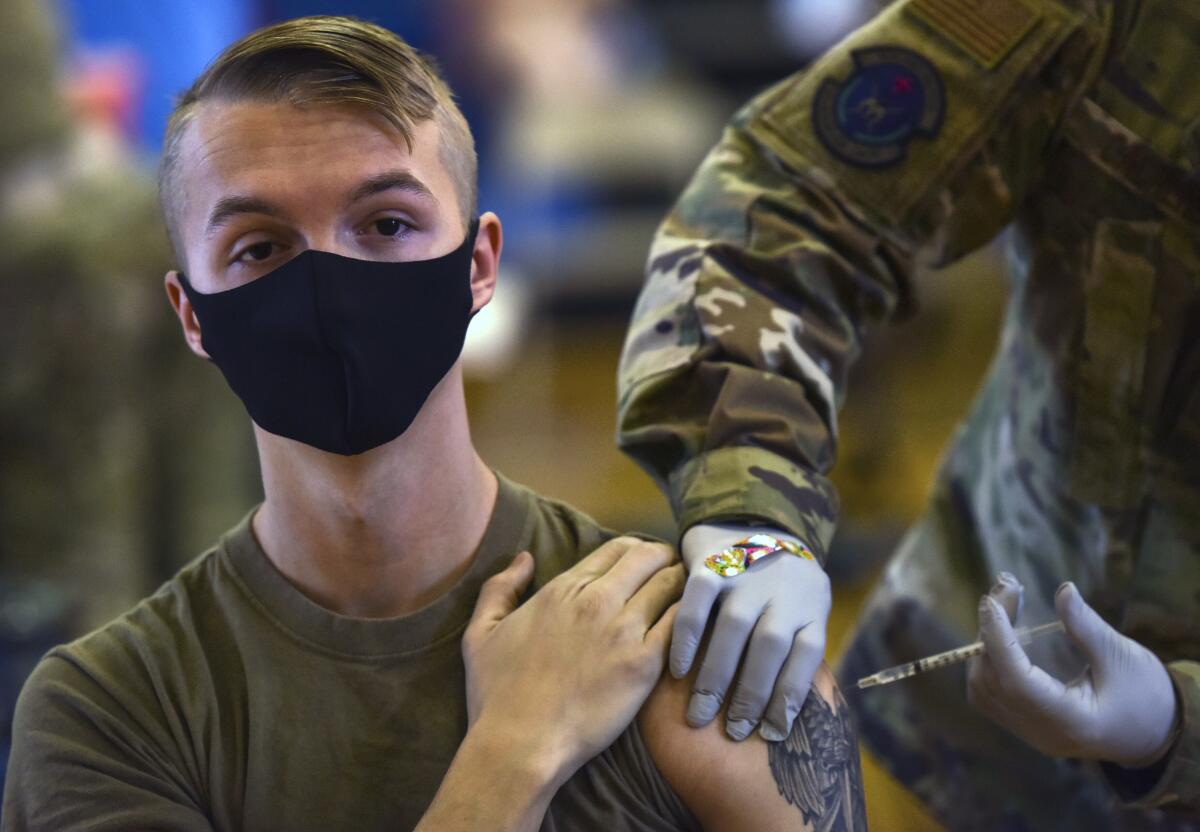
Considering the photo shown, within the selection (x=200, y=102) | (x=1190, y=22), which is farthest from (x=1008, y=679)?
(x=200, y=102)

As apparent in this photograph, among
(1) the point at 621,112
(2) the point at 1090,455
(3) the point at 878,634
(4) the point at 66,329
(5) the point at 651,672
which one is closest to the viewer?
(5) the point at 651,672

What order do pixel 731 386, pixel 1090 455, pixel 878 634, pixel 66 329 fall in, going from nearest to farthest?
pixel 731 386 → pixel 1090 455 → pixel 878 634 → pixel 66 329

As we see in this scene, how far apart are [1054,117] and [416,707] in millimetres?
1058

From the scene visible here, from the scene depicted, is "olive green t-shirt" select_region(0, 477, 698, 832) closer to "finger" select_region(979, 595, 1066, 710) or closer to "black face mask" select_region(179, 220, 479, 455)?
"black face mask" select_region(179, 220, 479, 455)

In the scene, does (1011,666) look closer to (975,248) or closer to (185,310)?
(975,248)

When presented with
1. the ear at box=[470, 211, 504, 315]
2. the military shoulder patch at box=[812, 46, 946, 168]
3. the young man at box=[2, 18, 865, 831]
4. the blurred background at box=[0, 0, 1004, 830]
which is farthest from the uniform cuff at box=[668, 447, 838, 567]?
the blurred background at box=[0, 0, 1004, 830]

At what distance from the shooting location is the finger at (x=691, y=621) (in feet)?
5.06

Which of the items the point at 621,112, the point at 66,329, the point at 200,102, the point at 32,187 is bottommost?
the point at 621,112

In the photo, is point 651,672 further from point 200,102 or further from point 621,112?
Answer: point 621,112

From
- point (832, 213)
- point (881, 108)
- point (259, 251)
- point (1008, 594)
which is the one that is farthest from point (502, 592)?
point (881, 108)

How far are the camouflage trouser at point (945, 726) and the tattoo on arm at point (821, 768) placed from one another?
565 millimetres

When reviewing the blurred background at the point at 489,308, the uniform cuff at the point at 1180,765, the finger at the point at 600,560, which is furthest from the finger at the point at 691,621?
the blurred background at the point at 489,308

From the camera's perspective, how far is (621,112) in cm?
792

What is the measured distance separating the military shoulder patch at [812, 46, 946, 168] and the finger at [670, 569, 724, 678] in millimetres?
632
